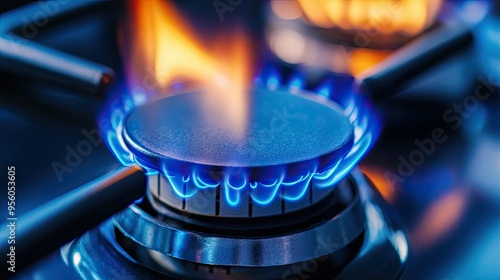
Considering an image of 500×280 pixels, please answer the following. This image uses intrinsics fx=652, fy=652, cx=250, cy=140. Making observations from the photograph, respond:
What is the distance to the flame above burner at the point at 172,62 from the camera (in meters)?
0.80

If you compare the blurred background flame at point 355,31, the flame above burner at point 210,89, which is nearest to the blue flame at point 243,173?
the flame above burner at point 210,89

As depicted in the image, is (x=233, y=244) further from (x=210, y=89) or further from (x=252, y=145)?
(x=210, y=89)

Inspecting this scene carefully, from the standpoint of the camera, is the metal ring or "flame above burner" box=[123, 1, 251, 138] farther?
"flame above burner" box=[123, 1, 251, 138]

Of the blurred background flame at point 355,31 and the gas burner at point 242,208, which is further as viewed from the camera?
the blurred background flame at point 355,31

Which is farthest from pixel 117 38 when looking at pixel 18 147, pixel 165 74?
pixel 18 147

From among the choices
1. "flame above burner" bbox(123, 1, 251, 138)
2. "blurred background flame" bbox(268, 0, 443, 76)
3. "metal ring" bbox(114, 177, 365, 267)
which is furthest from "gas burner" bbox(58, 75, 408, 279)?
"blurred background flame" bbox(268, 0, 443, 76)

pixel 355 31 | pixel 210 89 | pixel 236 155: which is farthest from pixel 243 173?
pixel 355 31

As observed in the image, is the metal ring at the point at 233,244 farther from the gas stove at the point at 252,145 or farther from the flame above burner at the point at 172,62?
the flame above burner at the point at 172,62

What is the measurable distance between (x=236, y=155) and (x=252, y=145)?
0.03 meters

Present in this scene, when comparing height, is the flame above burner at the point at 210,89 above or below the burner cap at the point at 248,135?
below

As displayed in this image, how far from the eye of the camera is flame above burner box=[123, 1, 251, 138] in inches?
31.3

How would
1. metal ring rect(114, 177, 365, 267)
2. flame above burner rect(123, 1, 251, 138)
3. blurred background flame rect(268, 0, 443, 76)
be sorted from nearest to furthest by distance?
metal ring rect(114, 177, 365, 267) < flame above burner rect(123, 1, 251, 138) < blurred background flame rect(268, 0, 443, 76)

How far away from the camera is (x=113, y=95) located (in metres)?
0.76

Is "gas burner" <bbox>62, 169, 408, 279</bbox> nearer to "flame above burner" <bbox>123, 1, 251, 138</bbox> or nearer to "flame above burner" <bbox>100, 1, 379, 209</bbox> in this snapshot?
"flame above burner" <bbox>100, 1, 379, 209</bbox>
